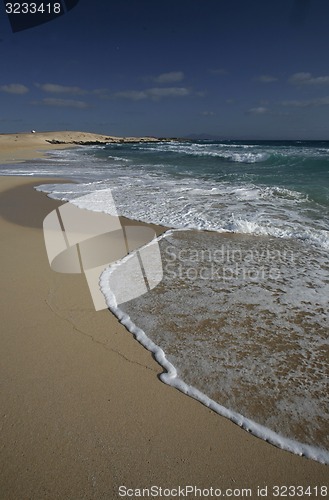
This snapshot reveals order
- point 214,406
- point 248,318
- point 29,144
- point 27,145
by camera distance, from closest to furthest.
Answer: point 214,406, point 248,318, point 27,145, point 29,144

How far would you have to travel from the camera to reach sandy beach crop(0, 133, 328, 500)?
1748mm

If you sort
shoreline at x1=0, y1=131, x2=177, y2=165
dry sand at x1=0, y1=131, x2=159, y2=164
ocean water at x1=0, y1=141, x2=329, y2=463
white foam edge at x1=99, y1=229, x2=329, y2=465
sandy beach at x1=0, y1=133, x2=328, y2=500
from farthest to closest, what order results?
dry sand at x1=0, y1=131, x2=159, y2=164 < shoreline at x1=0, y1=131, x2=177, y2=165 < ocean water at x1=0, y1=141, x2=329, y2=463 < white foam edge at x1=99, y1=229, x2=329, y2=465 < sandy beach at x1=0, y1=133, x2=328, y2=500

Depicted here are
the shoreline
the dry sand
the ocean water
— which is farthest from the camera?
the dry sand

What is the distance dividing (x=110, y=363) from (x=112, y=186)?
903cm

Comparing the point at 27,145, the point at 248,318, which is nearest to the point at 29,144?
the point at 27,145

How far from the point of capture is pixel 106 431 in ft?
6.52

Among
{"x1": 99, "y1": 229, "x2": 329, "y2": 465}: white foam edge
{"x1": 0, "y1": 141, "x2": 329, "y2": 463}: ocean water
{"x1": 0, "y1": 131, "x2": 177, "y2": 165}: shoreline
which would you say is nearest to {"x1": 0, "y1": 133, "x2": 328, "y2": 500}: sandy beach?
{"x1": 99, "y1": 229, "x2": 329, "y2": 465}: white foam edge

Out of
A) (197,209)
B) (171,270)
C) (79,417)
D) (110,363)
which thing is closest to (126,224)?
(197,209)

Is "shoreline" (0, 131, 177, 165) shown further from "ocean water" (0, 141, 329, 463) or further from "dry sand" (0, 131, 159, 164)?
"ocean water" (0, 141, 329, 463)

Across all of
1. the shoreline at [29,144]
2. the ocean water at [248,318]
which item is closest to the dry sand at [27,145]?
the shoreline at [29,144]

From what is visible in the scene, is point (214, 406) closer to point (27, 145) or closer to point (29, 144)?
point (27, 145)

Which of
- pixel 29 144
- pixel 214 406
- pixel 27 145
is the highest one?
pixel 29 144

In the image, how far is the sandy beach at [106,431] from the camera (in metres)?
1.75

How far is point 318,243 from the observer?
521 cm
